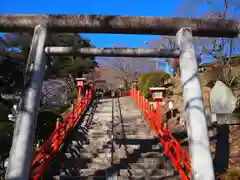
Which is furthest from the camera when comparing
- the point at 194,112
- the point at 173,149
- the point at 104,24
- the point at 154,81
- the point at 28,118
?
the point at 154,81

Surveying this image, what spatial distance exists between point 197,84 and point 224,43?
10378mm

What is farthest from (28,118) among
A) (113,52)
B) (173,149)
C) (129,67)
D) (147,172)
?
(129,67)

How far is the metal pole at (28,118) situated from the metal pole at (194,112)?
2.19 meters

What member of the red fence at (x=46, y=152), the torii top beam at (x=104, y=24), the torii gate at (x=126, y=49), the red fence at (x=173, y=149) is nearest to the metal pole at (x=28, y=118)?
the torii gate at (x=126, y=49)

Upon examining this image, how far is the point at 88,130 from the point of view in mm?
8555

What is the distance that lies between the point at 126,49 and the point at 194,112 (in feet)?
4.80

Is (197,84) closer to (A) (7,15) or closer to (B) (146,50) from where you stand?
(B) (146,50)

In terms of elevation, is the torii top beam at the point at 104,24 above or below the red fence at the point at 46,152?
above

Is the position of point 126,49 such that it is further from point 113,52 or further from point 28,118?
point 28,118

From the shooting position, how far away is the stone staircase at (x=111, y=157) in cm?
553

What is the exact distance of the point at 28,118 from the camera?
3467 millimetres

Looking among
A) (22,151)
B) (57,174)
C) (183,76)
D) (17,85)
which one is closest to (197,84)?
(183,76)

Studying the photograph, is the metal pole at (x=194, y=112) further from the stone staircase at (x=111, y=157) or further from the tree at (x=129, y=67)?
the tree at (x=129, y=67)

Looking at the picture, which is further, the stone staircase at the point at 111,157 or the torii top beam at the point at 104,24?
the stone staircase at the point at 111,157
